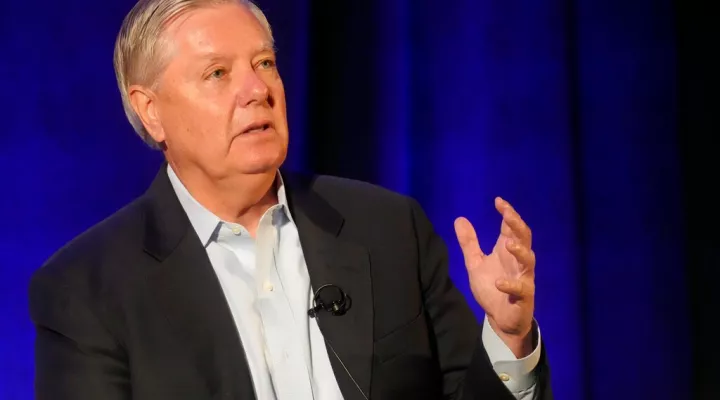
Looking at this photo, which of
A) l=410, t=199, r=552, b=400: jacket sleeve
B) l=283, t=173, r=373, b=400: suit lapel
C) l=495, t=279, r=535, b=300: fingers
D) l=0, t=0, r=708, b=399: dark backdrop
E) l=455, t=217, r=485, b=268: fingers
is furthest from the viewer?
l=0, t=0, r=708, b=399: dark backdrop

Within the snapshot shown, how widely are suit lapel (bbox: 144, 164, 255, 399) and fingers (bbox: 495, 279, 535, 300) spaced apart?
1.57ft

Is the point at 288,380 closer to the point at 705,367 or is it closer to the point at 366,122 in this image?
the point at 366,122

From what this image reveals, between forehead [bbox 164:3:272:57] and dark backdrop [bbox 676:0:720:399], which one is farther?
dark backdrop [bbox 676:0:720:399]

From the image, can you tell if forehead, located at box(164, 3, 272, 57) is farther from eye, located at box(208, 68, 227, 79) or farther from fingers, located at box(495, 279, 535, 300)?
fingers, located at box(495, 279, 535, 300)

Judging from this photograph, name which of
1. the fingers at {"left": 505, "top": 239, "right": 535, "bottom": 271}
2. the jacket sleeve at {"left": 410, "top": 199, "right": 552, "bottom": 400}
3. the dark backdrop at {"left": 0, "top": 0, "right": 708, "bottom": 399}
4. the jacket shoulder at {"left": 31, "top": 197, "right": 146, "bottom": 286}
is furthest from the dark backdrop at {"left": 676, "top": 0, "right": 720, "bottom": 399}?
the jacket shoulder at {"left": 31, "top": 197, "right": 146, "bottom": 286}

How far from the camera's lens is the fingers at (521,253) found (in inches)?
55.7

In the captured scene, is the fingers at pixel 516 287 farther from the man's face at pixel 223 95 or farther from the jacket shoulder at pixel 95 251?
the jacket shoulder at pixel 95 251

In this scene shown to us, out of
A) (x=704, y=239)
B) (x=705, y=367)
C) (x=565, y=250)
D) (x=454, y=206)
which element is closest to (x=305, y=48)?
(x=454, y=206)

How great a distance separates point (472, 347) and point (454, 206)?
79 cm

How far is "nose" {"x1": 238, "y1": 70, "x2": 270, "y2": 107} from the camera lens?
1650mm

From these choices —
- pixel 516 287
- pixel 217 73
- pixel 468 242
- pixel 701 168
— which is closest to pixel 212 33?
pixel 217 73

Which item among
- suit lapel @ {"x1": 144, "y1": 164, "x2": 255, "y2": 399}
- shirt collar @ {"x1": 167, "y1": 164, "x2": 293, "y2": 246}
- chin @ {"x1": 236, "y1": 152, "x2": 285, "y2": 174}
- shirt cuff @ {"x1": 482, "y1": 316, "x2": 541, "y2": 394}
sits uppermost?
chin @ {"x1": 236, "y1": 152, "x2": 285, "y2": 174}

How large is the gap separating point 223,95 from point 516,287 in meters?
0.65

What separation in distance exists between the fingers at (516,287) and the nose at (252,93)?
563 mm
